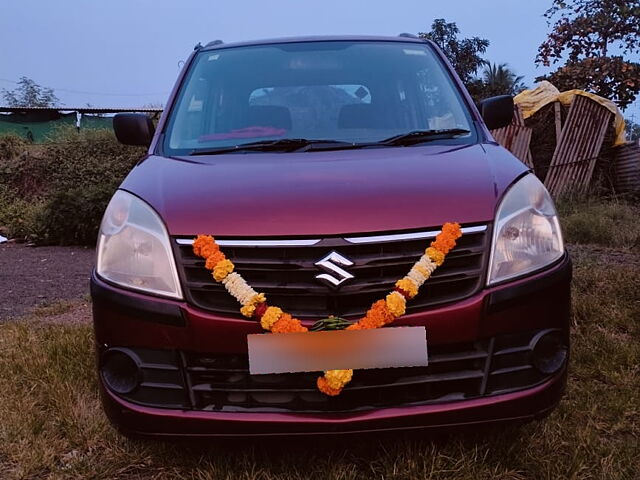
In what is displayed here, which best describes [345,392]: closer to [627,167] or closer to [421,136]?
[421,136]

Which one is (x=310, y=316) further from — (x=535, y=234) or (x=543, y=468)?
(x=543, y=468)

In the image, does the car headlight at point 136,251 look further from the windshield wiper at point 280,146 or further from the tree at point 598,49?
the tree at point 598,49

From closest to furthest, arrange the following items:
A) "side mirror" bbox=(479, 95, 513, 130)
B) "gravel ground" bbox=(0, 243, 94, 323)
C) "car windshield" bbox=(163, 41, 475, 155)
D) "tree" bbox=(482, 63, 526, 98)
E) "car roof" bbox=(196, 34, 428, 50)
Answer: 1. "car windshield" bbox=(163, 41, 475, 155)
2. "side mirror" bbox=(479, 95, 513, 130)
3. "car roof" bbox=(196, 34, 428, 50)
4. "gravel ground" bbox=(0, 243, 94, 323)
5. "tree" bbox=(482, 63, 526, 98)

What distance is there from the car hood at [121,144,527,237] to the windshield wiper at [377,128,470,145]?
0.67 ft

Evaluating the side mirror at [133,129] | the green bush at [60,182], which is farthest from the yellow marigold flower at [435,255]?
the green bush at [60,182]

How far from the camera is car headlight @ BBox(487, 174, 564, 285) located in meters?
2.05

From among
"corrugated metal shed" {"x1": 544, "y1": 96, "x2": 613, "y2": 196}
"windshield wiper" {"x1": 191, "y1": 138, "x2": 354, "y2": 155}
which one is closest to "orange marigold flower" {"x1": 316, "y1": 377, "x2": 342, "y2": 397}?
"windshield wiper" {"x1": 191, "y1": 138, "x2": 354, "y2": 155}

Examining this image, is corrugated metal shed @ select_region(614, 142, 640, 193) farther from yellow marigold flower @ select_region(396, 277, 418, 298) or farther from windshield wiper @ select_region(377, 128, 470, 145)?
yellow marigold flower @ select_region(396, 277, 418, 298)

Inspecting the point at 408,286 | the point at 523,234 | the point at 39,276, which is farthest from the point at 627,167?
the point at 408,286

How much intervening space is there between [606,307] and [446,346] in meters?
2.35

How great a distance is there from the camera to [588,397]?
2.88 m

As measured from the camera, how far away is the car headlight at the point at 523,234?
80.6 inches

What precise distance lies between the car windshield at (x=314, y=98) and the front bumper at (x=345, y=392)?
91cm

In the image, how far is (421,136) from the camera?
278 cm
